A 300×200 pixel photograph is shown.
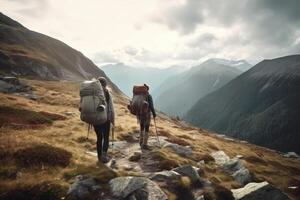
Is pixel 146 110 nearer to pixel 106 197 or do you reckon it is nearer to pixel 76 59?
pixel 106 197

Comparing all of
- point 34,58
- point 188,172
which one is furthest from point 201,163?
point 34,58

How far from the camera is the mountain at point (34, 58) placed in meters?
106

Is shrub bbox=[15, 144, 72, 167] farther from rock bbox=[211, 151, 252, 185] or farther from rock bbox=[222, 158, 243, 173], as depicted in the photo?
rock bbox=[222, 158, 243, 173]

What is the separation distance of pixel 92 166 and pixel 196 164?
8272mm

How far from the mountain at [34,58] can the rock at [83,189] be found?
9392 centimetres

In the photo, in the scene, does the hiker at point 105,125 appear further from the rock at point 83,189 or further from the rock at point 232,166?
the rock at point 232,166

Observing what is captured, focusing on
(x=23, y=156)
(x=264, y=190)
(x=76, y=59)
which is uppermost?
(x=76, y=59)

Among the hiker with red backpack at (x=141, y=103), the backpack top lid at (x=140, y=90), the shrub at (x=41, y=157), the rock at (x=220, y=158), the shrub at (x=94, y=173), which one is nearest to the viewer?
the shrub at (x=94, y=173)

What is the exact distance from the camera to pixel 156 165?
1678cm

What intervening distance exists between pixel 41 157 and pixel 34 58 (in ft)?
378

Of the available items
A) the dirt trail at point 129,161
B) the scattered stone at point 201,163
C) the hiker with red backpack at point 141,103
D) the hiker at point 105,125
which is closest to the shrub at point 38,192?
the hiker at point 105,125

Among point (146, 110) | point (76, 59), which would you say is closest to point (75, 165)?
point (146, 110)

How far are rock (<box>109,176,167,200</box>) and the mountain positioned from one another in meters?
94.5

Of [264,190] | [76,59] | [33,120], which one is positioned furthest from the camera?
[76,59]
